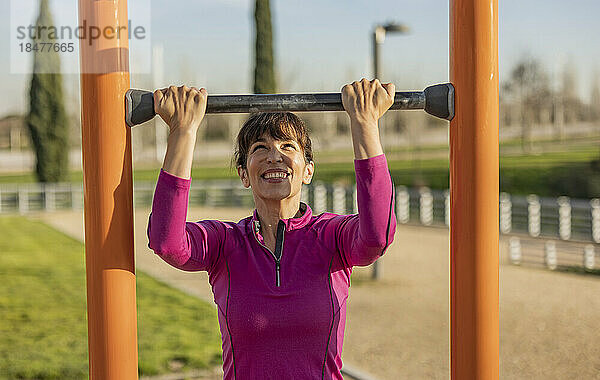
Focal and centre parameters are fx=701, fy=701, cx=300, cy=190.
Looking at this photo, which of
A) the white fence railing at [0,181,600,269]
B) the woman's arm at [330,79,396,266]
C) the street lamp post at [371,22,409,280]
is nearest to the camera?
the woman's arm at [330,79,396,266]

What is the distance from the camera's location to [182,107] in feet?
5.18

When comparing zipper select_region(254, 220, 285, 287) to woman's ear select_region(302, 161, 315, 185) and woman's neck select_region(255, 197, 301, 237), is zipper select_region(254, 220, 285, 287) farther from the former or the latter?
woman's ear select_region(302, 161, 315, 185)

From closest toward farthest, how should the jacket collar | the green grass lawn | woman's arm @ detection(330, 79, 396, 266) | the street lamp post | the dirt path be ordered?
1. woman's arm @ detection(330, 79, 396, 266)
2. the jacket collar
3. the green grass lawn
4. the dirt path
5. the street lamp post

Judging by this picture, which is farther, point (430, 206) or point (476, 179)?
point (430, 206)

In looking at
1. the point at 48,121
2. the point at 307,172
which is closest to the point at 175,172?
the point at 307,172

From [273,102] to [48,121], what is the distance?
23.7 m

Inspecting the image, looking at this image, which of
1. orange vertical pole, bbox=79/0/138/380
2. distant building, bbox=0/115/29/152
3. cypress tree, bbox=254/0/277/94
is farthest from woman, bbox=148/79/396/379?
distant building, bbox=0/115/29/152

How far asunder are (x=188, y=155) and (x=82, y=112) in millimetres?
299

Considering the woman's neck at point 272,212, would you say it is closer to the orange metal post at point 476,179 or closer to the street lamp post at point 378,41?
the orange metal post at point 476,179

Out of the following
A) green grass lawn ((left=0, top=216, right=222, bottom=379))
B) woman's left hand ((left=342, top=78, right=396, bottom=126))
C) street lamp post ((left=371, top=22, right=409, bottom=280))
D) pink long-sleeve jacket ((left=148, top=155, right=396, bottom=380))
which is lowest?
green grass lawn ((left=0, top=216, right=222, bottom=379))

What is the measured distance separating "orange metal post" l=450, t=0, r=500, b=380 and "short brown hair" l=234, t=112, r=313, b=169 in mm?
379

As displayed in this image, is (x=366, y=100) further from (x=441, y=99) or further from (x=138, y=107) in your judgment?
(x=138, y=107)

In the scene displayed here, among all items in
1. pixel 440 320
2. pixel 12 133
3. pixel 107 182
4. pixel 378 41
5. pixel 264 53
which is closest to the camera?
pixel 107 182

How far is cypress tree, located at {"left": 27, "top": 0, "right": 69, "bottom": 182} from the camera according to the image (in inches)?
917
